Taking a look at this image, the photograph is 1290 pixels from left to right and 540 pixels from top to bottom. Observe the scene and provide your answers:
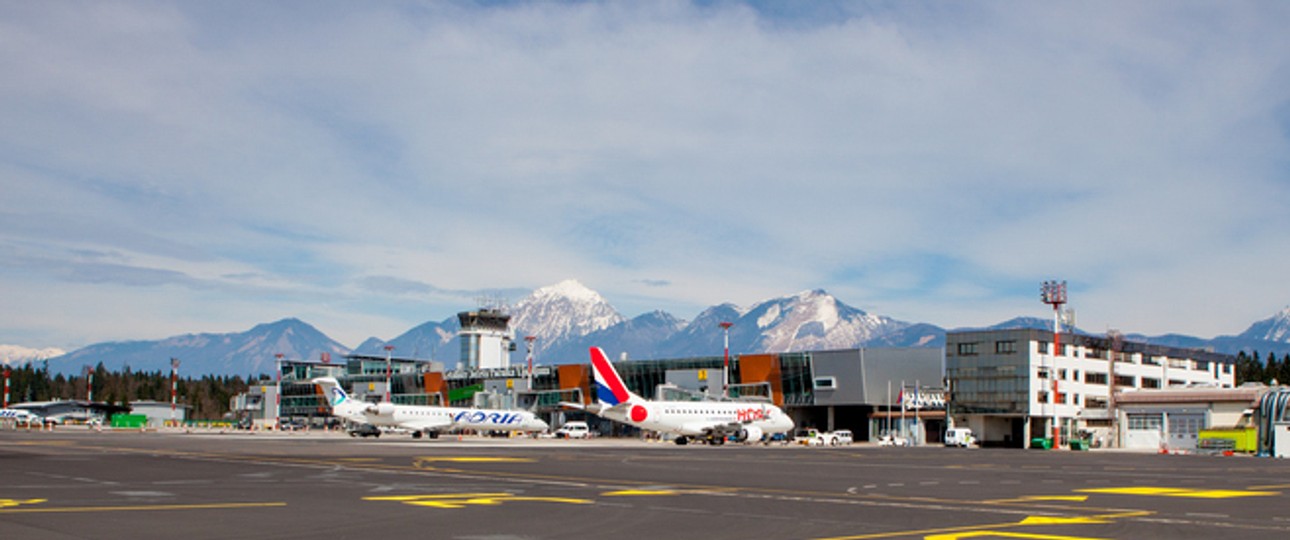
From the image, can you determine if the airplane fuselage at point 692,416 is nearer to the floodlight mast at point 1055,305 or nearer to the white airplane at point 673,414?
the white airplane at point 673,414

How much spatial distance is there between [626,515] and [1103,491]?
16336mm

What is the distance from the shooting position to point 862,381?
124 metres

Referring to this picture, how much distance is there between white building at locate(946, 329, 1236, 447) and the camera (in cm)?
10956

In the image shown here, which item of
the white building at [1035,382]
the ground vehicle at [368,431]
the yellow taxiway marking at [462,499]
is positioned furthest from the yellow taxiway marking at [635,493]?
the white building at [1035,382]

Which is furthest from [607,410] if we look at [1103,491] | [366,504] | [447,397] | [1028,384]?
[447,397]

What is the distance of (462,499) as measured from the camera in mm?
24062

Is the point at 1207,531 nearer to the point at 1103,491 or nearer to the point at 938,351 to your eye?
the point at 1103,491

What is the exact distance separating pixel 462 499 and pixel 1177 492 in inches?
777

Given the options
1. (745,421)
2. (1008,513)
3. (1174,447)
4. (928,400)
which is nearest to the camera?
(1008,513)

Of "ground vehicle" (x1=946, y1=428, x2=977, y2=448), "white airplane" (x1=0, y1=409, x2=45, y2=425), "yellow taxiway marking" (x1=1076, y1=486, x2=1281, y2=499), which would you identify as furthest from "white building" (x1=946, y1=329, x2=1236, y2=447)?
"white airplane" (x1=0, y1=409, x2=45, y2=425)

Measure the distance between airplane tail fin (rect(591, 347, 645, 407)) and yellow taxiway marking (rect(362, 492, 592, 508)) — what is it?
60.2 meters

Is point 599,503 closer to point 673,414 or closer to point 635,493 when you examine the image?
point 635,493

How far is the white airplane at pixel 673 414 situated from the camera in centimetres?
8400

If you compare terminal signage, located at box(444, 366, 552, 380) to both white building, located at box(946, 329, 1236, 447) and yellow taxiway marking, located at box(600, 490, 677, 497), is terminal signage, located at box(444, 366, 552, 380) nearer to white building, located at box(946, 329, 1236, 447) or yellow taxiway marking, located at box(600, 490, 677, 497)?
white building, located at box(946, 329, 1236, 447)
